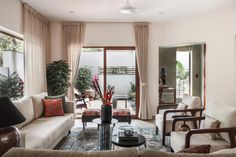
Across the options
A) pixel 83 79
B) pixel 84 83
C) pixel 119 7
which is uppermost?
pixel 119 7

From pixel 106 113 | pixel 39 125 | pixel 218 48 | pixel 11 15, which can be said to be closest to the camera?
pixel 39 125

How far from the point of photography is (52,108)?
14.7 ft

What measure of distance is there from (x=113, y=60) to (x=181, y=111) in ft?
9.53

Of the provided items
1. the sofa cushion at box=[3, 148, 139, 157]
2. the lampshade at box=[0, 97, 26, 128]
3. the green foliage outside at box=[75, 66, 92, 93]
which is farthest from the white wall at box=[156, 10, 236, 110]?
the lampshade at box=[0, 97, 26, 128]

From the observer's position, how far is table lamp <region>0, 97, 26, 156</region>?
202 centimetres

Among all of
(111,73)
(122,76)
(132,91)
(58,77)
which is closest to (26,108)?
(58,77)

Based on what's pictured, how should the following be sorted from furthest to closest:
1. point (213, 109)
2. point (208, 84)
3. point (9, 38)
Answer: point (208, 84), point (9, 38), point (213, 109)

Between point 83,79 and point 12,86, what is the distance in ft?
7.97

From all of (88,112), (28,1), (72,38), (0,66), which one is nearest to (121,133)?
(88,112)

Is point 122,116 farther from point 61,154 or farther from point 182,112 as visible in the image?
point 61,154

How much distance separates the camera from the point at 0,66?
3990 millimetres

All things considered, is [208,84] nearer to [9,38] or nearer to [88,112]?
[88,112]

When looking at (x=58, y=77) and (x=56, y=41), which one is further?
(x=56, y=41)

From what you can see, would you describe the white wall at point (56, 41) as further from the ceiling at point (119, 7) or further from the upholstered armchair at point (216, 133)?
the upholstered armchair at point (216, 133)
